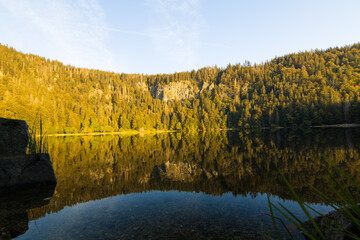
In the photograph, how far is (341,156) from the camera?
16500 millimetres

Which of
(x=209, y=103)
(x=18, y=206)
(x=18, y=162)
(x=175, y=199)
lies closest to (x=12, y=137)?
(x=18, y=162)

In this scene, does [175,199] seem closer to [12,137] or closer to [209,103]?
[12,137]

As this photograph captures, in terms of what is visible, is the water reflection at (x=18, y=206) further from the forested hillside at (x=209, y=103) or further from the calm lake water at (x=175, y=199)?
the forested hillside at (x=209, y=103)

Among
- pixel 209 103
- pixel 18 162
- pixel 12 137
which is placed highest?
pixel 209 103

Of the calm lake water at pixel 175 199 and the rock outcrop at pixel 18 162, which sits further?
the rock outcrop at pixel 18 162

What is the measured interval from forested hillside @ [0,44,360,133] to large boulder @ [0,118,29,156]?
7940 cm

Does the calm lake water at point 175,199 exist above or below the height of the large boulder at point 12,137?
below

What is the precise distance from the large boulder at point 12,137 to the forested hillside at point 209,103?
7940 cm

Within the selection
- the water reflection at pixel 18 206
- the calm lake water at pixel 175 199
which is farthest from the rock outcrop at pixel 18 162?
the calm lake water at pixel 175 199

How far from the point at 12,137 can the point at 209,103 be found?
167 meters

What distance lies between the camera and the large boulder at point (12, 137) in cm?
1134

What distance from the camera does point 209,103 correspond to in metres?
173

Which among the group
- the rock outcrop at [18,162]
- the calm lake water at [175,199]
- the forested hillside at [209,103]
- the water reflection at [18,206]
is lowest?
the calm lake water at [175,199]

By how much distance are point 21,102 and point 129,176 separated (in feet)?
335
